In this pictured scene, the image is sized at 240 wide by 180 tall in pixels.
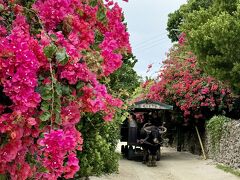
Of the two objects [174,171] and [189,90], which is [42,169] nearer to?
[174,171]

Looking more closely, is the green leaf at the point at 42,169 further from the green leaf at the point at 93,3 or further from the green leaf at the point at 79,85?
the green leaf at the point at 93,3

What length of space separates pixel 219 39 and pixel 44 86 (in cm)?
1097

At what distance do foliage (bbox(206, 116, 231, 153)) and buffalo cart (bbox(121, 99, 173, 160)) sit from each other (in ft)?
5.67

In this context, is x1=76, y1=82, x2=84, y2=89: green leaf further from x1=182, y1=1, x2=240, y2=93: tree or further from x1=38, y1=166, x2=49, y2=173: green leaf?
x1=182, y1=1, x2=240, y2=93: tree

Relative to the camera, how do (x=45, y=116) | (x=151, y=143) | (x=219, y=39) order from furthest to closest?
(x=151, y=143) → (x=219, y=39) → (x=45, y=116)

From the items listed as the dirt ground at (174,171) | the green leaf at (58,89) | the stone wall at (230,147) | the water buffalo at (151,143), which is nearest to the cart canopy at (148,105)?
the water buffalo at (151,143)

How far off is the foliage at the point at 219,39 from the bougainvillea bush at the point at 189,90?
13.3 ft

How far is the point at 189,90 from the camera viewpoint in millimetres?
19875

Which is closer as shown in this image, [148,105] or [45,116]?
[45,116]

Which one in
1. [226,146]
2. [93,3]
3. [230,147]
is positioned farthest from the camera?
[226,146]

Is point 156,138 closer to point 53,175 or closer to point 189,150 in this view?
point 189,150

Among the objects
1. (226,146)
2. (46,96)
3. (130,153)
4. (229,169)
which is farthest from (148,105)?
(46,96)

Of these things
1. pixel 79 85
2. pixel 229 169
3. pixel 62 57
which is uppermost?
pixel 62 57

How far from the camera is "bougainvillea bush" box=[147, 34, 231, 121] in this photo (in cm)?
1894
